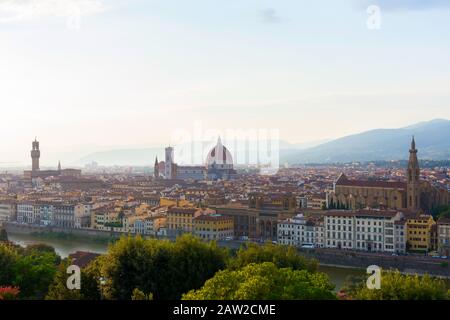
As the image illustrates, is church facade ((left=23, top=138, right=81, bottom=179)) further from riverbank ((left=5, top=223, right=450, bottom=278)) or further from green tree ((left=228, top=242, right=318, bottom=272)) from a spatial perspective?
green tree ((left=228, top=242, right=318, bottom=272))

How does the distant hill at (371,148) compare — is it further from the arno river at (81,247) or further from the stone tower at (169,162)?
the arno river at (81,247)

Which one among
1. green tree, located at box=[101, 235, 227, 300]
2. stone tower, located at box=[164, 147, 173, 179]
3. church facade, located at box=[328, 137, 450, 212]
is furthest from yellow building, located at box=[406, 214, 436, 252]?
stone tower, located at box=[164, 147, 173, 179]

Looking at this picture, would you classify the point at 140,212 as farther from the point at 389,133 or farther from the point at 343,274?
the point at 389,133

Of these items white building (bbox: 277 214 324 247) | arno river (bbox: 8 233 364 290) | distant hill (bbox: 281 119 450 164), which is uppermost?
distant hill (bbox: 281 119 450 164)

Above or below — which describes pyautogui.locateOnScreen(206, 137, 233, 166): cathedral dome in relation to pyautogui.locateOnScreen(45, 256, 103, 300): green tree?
above

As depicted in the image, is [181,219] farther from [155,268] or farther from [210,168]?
[210,168]

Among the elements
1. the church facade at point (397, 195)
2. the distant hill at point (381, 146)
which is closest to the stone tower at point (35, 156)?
the church facade at point (397, 195)
